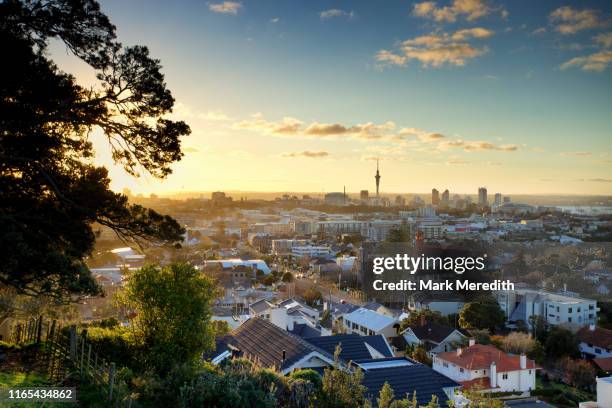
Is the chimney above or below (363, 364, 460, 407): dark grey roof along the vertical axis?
below

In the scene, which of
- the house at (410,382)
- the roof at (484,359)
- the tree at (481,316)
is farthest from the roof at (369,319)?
the house at (410,382)

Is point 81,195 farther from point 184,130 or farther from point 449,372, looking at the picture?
point 449,372

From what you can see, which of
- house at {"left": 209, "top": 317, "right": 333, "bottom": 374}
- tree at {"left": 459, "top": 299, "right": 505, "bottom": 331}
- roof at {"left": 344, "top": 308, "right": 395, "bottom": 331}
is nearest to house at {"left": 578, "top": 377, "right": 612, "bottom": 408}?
house at {"left": 209, "top": 317, "right": 333, "bottom": 374}

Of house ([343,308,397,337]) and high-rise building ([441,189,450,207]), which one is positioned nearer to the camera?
house ([343,308,397,337])

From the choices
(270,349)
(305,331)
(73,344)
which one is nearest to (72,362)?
(73,344)

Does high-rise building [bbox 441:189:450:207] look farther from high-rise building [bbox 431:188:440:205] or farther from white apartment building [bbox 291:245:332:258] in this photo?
white apartment building [bbox 291:245:332:258]

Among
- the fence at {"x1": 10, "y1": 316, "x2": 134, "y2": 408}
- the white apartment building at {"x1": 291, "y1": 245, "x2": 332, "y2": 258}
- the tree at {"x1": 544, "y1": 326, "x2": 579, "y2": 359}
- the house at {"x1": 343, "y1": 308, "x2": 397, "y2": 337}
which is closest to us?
the fence at {"x1": 10, "y1": 316, "x2": 134, "y2": 408}

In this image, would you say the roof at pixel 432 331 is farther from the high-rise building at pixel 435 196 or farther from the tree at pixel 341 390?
the high-rise building at pixel 435 196
